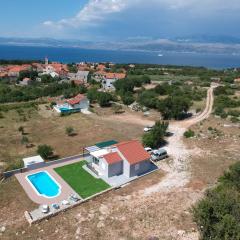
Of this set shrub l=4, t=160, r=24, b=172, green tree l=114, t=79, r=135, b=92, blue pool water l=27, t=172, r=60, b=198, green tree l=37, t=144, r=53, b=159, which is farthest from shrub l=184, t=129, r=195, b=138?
green tree l=114, t=79, r=135, b=92

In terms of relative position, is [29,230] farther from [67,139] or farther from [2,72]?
[2,72]

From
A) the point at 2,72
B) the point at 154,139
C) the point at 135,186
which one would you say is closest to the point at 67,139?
the point at 154,139

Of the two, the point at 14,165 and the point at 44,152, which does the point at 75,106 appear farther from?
the point at 14,165

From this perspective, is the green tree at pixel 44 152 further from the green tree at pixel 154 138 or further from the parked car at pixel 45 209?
the parked car at pixel 45 209

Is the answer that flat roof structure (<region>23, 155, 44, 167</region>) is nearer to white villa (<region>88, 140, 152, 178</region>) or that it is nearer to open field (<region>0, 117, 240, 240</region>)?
open field (<region>0, 117, 240, 240</region>)

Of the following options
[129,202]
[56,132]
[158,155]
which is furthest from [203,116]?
[129,202]
